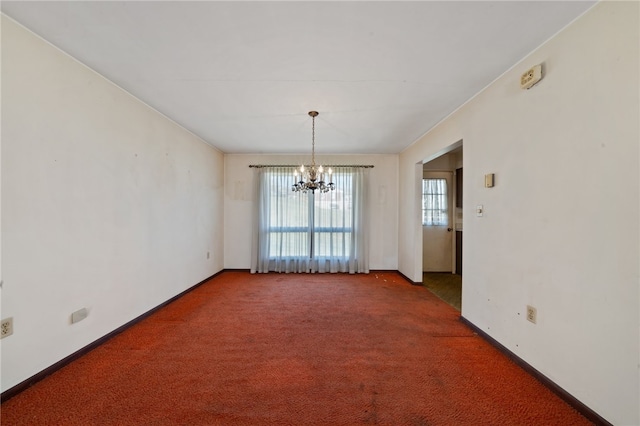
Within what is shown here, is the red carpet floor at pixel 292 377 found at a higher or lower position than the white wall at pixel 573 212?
lower

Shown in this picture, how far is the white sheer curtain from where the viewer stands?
4.91 meters

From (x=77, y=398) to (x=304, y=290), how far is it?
2641 millimetres

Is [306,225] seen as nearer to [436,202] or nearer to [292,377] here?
[436,202]

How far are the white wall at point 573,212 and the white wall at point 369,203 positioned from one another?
2.62 metres

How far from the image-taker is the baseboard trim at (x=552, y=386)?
56.1 inches

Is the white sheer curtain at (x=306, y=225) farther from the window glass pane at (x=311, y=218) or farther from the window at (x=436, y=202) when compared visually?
the window at (x=436, y=202)

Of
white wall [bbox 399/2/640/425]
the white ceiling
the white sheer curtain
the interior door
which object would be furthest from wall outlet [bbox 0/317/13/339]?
the interior door

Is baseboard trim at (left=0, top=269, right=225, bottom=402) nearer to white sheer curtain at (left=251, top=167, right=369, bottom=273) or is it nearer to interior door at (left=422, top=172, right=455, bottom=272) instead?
white sheer curtain at (left=251, top=167, right=369, bottom=273)

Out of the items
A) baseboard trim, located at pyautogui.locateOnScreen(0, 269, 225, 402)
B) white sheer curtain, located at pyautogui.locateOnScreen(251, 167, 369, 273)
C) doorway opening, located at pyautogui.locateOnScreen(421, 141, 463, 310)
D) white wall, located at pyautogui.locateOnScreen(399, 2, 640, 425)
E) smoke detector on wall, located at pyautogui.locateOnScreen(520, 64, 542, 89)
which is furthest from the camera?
doorway opening, located at pyautogui.locateOnScreen(421, 141, 463, 310)

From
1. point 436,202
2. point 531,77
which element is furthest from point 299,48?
point 436,202

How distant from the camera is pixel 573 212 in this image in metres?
1.56

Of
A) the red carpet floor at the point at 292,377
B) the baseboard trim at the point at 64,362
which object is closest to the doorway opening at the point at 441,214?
the red carpet floor at the point at 292,377

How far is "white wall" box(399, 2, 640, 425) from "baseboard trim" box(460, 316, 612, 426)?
3cm

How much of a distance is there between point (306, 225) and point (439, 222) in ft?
9.39
